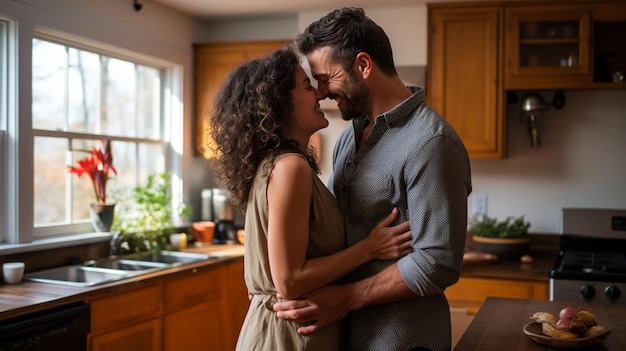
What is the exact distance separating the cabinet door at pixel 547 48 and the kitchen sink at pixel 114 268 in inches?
85.4

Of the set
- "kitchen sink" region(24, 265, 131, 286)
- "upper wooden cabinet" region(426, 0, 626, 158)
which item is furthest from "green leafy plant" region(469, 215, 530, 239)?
"kitchen sink" region(24, 265, 131, 286)

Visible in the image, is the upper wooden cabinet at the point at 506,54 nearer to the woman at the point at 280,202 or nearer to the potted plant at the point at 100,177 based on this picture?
the potted plant at the point at 100,177

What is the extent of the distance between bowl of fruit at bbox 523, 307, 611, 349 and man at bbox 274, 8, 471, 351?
0.97 ft

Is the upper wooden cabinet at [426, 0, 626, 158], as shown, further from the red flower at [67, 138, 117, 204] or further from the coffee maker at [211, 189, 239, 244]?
the red flower at [67, 138, 117, 204]

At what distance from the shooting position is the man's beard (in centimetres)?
186

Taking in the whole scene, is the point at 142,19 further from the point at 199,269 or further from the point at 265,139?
the point at 265,139

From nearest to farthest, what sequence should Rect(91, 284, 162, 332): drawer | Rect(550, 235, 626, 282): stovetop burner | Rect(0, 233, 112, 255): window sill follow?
Rect(91, 284, 162, 332): drawer
Rect(0, 233, 112, 255): window sill
Rect(550, 235, 626, 282): stovetop burner

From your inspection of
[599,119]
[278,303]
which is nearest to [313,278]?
[278,303]

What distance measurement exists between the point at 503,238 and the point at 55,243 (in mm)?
2534

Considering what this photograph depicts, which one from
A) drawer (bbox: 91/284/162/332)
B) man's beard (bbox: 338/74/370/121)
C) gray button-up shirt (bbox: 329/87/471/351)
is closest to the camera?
gray button-up shirt (bbox: 329/87/471/351)

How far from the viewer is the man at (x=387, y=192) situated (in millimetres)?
1649

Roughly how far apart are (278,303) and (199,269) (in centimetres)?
207

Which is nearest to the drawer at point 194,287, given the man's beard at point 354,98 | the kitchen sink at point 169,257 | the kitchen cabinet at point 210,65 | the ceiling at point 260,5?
the kitchen sink at point 169,257

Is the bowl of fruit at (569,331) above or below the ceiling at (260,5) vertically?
below
